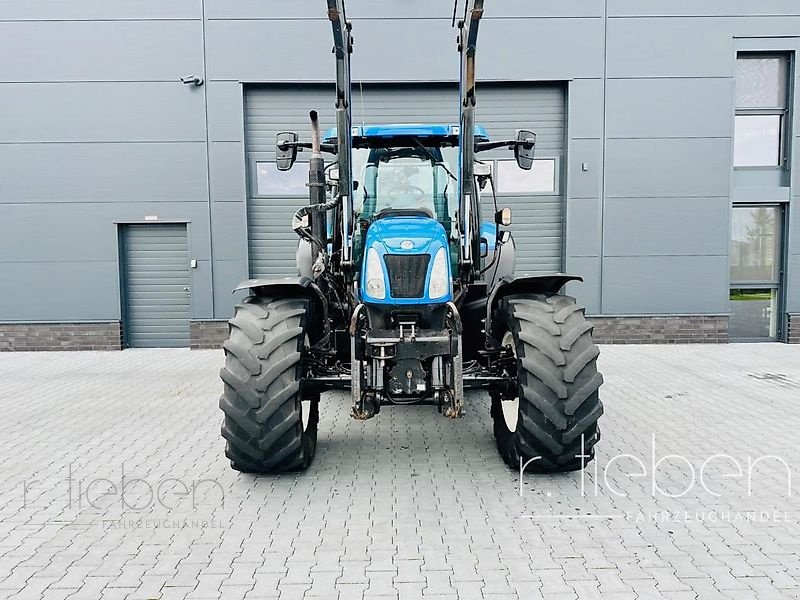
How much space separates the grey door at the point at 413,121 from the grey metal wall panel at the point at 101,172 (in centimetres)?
117

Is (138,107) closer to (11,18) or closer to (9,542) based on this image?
(11,18)

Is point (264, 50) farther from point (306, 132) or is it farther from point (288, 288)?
point (288, 288)

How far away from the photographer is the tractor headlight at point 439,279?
14.4 feet

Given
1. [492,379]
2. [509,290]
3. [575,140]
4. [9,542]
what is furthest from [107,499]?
[575,140]

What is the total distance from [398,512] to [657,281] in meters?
8.29

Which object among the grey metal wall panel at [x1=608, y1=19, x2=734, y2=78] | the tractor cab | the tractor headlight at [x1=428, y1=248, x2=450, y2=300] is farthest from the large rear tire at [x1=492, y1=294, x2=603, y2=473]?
the grey metal wall panel at [x1=608, y1=19, x2=734, y2=78]

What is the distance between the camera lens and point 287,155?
546 centimetres

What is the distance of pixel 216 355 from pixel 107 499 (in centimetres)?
603

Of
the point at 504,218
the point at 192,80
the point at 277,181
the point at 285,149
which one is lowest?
the point at 504,218

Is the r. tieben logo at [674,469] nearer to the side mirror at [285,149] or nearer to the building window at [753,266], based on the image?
the side mirror at [285,149]

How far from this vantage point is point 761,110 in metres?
10.6

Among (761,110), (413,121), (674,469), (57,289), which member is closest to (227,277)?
(57,289)

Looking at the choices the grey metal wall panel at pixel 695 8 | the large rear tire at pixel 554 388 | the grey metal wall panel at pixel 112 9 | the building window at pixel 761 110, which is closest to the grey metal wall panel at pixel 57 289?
the grey metal wall panel at pixel 112 9

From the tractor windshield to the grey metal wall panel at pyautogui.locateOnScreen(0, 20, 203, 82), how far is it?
629 cm
